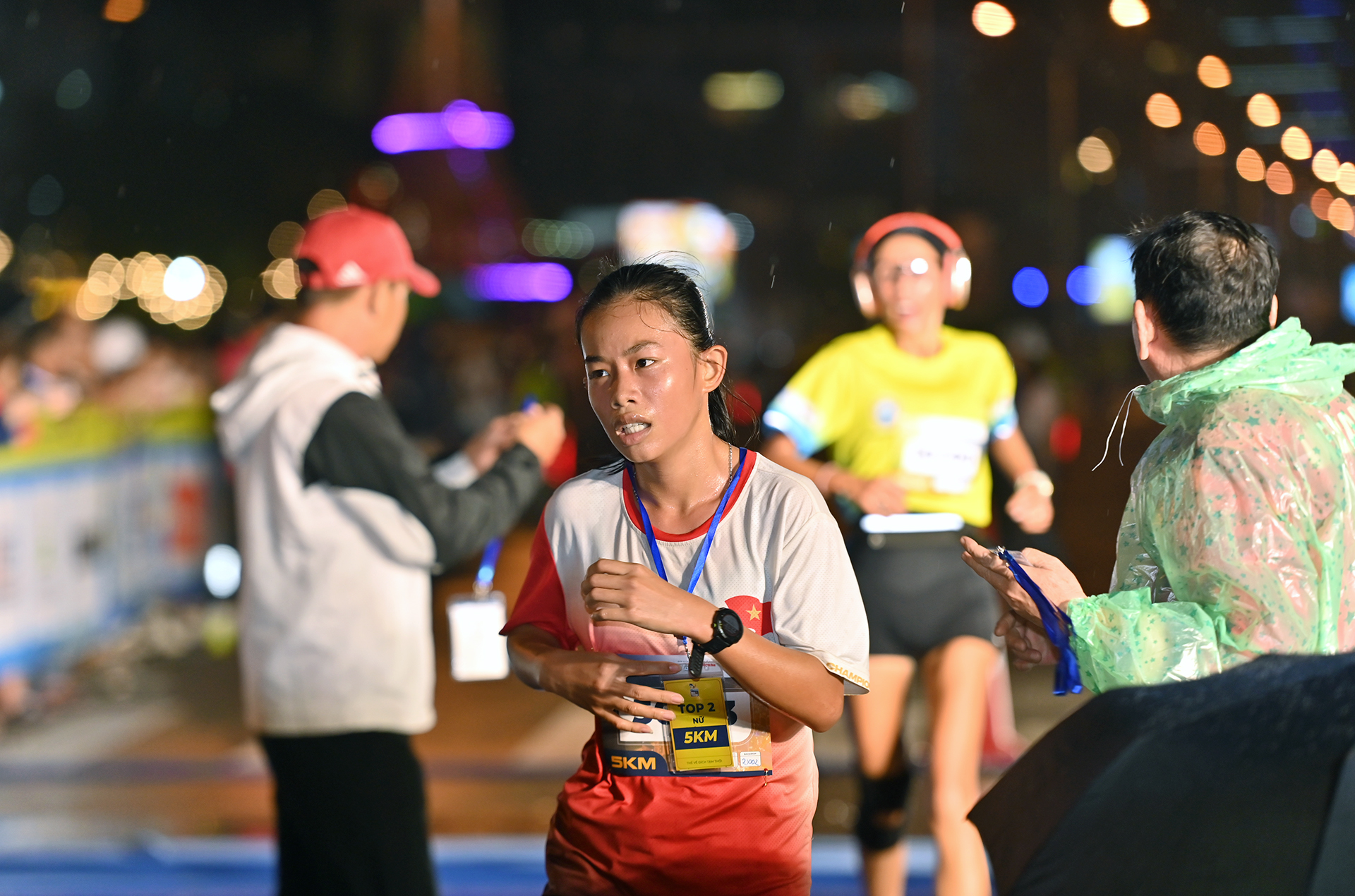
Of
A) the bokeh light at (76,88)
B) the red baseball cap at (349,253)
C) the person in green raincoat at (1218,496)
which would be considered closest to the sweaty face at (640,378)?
the person in green raincoat at (1218,496)

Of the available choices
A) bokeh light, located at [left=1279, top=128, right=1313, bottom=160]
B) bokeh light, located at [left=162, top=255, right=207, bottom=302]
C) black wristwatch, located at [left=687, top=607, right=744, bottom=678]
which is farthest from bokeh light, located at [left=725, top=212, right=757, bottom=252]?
black wristwatch, located at [left=687, top=607, right=744, bottom=678]

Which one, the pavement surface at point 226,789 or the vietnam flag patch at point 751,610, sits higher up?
the vietnam flag patch at point 751,610

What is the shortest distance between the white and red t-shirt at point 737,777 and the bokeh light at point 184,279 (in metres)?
19.9

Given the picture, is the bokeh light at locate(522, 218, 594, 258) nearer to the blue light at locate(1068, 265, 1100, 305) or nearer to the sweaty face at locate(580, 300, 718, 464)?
the blue light at locate(1068, 265, 1100, 305)

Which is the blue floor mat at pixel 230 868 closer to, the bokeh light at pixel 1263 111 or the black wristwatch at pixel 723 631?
the bokeh light at pixel 1263 111

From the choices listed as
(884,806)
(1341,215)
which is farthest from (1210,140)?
(884,806)

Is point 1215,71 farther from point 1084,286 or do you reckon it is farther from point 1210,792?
point 1084,286

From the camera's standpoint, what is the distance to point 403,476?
2797 mm

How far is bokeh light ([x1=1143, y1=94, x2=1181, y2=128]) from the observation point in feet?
14.0

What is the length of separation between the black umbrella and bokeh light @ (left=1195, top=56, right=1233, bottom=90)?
8.39 feet

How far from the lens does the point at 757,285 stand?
2873 centimetres

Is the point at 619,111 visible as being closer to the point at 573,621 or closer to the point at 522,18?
the point at 522,18

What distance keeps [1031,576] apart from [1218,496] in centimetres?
28

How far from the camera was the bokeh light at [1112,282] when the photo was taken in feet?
9.36
